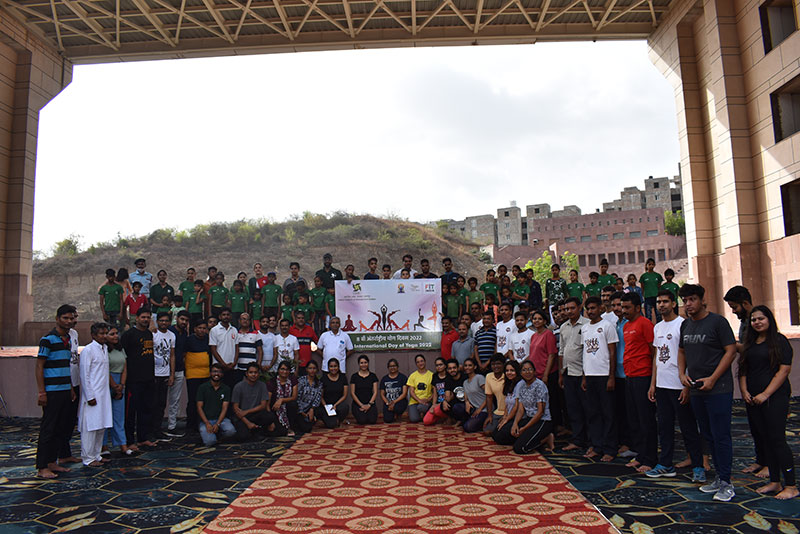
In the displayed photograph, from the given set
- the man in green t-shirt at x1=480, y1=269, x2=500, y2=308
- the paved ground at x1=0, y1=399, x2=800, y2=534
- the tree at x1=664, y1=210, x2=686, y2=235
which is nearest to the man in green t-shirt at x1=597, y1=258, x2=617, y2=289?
the man in green t-shirt at x1=480, y1=269, x2=500, y2=308

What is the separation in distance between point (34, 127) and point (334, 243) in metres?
20.5

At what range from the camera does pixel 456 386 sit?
895 cm

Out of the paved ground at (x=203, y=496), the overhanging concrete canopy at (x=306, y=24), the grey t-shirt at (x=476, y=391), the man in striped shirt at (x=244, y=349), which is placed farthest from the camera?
the overhanging concrete canopy at (x=306, y=24)

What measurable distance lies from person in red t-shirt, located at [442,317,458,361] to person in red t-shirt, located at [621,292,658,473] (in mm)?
4220

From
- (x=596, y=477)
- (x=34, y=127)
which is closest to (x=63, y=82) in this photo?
(x=34, y=127)

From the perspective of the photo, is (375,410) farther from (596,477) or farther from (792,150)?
(792,150)

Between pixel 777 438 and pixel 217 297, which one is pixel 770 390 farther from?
pixel 217 297

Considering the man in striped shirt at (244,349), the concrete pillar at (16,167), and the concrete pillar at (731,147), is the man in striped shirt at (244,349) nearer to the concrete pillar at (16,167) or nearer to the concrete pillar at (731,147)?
the concrete pillar at (16,167)

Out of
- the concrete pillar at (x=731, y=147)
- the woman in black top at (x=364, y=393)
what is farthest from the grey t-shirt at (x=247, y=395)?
the concrete pillar at (x=731, y=147)

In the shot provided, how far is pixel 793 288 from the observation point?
12.4 metres

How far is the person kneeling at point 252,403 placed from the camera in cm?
800

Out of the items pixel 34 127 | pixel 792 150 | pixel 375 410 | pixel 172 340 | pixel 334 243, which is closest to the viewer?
pixel 172 340

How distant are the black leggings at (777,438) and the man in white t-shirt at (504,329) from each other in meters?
4.03

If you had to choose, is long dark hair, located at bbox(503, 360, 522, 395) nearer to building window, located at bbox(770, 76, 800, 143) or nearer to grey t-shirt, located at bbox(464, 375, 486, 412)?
grey t-shirt, located at bbox(464, 375, 486, 412)
